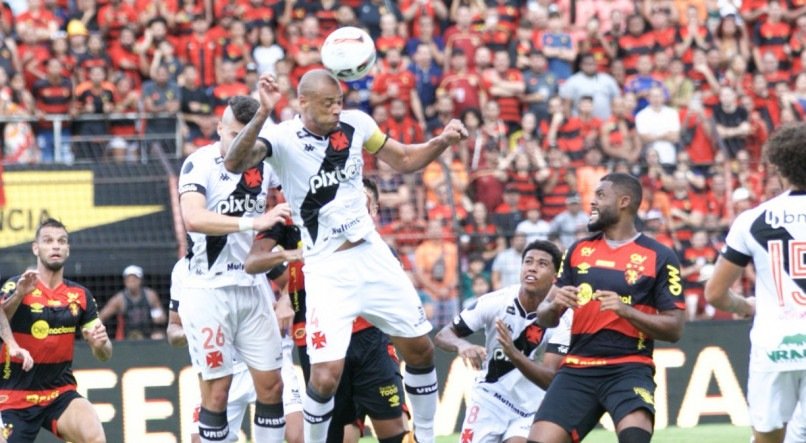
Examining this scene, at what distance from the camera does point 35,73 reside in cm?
1956

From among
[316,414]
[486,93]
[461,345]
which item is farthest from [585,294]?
[486,93]

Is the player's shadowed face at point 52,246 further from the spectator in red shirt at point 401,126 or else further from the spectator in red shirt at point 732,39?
the spectator in red shirt at point 732,39

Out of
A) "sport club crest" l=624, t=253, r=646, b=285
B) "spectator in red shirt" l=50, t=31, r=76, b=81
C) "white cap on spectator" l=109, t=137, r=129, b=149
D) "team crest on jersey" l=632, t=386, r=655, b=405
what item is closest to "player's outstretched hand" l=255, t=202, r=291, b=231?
"sport club crest" l=624, t=253, r=646, b=285

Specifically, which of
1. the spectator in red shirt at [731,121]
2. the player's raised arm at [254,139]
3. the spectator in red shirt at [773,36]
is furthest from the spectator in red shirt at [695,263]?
the player's raised arm at [254,139]

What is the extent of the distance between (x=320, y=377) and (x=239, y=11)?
12.5 metres

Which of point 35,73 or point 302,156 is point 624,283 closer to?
point 302,156

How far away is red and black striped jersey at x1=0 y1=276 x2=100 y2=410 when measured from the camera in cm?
1120

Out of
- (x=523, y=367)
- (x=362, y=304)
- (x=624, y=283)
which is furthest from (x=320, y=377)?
(x=624, y=283)

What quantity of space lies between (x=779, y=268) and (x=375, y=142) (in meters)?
2.98

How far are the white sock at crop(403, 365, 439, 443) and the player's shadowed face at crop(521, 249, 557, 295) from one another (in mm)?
970

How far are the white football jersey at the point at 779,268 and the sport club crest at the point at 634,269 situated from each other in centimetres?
82

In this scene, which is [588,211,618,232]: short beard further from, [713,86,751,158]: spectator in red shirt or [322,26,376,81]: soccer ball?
[713,86,751,158]: spectator in red shirt

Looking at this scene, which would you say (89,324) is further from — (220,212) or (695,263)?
(695,263)

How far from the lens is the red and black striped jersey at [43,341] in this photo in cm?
1120
